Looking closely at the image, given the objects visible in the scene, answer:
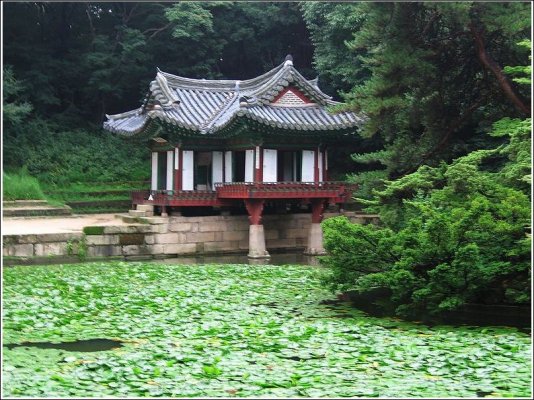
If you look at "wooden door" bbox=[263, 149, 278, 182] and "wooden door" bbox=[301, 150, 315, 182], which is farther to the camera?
"wooden door" bbox=[301, 150, 315, 182]

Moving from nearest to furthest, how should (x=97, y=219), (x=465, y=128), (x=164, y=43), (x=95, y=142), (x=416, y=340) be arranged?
(x=416, y=340)
(x=465, y=128)
(x=97, y=219)
(x=95, y=142)
(x=164, y=43)

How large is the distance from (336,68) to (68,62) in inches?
498

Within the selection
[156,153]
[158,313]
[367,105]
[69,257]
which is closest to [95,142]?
[156,153]

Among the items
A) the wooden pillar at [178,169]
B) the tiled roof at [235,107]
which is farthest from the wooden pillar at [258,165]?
the wooden pillar at [178,169]

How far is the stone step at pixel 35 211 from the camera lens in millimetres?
24531

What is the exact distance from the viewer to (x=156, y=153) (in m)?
25.6

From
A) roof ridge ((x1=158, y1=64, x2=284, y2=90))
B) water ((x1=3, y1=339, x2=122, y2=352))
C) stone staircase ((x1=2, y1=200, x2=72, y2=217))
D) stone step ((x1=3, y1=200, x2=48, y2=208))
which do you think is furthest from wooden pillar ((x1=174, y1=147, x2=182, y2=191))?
water ((x1=3, y1=339, x2=122, y2=352))

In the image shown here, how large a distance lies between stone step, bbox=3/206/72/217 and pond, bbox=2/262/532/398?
41.0 feet

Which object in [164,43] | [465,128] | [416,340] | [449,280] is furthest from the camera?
[164,43]

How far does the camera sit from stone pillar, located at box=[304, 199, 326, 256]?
70.5 ft

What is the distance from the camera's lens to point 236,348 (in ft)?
26.5

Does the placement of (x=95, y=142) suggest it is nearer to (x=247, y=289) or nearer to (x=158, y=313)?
(x=247, y=289)

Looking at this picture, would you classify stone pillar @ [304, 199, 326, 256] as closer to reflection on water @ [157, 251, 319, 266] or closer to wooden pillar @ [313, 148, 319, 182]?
reflection on water @ [157, 251, 319, 266]

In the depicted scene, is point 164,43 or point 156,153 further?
point 164,43
